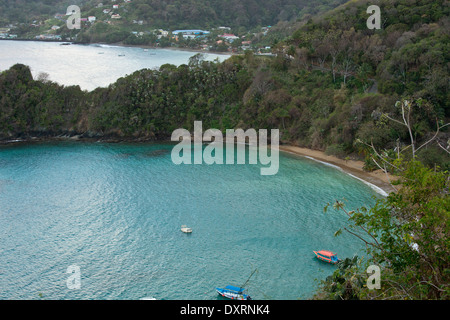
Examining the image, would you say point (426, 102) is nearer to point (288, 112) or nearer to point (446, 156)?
point (446, 156)

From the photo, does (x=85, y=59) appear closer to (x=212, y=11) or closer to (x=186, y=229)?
(x=212, y=11)

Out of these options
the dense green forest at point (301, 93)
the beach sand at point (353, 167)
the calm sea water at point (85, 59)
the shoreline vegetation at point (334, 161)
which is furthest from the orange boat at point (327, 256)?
the calm sea water at point (85, 59)

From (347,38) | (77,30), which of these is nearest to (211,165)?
(347,38)

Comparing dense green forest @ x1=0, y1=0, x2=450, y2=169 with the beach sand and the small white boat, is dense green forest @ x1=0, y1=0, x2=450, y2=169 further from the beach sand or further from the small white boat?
the small white boat

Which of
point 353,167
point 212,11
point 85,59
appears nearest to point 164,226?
point 353,167

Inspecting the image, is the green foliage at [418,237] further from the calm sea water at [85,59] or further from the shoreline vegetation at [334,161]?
the calm sea water at [85,59]

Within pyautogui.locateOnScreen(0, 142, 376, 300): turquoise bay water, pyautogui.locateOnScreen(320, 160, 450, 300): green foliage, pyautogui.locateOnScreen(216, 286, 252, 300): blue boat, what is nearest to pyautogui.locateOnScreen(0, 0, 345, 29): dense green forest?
pyautogui.locateOnScreen(0, 142, 376, 300): turquoise bay water
